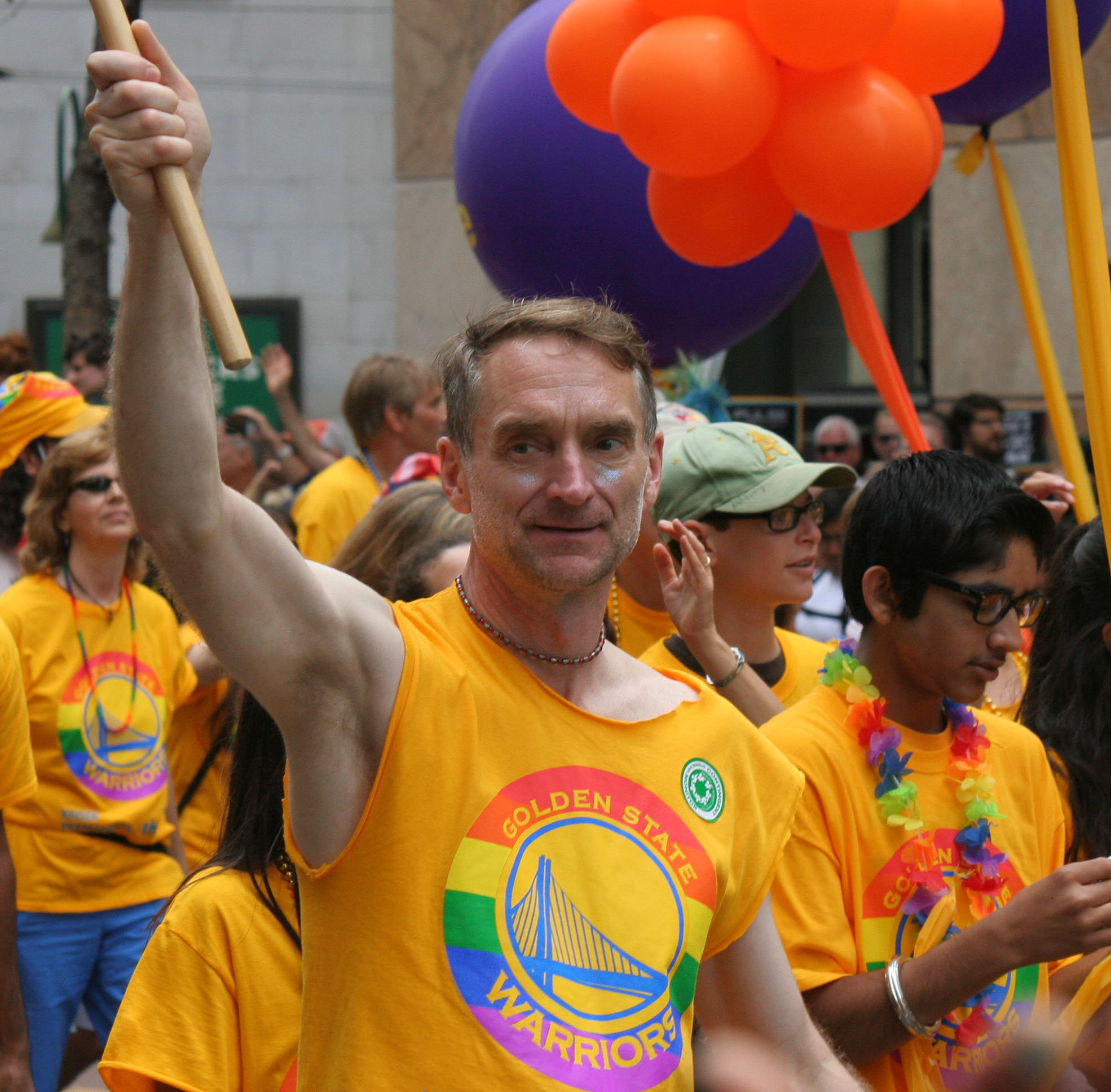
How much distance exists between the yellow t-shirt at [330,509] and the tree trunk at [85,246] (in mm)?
2750

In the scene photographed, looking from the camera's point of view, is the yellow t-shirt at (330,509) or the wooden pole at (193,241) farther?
the yellow t-shirt at (330,509)

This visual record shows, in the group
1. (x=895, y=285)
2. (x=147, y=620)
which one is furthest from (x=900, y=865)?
(x=895, y=285)

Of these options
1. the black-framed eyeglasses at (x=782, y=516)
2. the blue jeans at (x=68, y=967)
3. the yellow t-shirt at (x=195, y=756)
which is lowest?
the blue jeans at (x=68, y=967)

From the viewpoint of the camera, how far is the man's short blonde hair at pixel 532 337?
6.07 ft

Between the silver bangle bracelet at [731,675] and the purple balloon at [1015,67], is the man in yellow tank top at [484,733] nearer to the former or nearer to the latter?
the silver bangle bracelet at [731,675]

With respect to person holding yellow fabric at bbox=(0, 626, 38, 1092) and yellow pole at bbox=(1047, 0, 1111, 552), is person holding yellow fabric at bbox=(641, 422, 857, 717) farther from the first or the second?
person holding yellow fabric at bbox=(0, 626, 38, 1092)

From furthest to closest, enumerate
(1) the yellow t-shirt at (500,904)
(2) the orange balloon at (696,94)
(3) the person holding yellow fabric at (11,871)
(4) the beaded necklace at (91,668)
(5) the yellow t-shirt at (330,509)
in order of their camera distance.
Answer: (5) the yellow t-shirt at (330,509)
(4) the beaded necklace at (91,668)
(2) the orange balloon at (696,94)
(3) the person holding yellow fabric at (11,871)
(1) the yellow t-shirt at (500,904)

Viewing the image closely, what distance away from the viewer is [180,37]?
12.4 metres

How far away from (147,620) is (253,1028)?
2.50 meters

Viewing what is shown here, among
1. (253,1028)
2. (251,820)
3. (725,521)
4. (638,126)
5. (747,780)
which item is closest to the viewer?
(747,780)

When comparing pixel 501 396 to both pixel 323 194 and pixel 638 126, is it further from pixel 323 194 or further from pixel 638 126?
pixel 323 194

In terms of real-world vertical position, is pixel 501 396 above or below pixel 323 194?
below

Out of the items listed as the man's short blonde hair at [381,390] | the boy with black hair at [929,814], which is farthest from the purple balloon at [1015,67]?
the man's short blonde hair at [381,390]

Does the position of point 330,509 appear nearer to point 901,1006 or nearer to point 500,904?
point 901,1006
